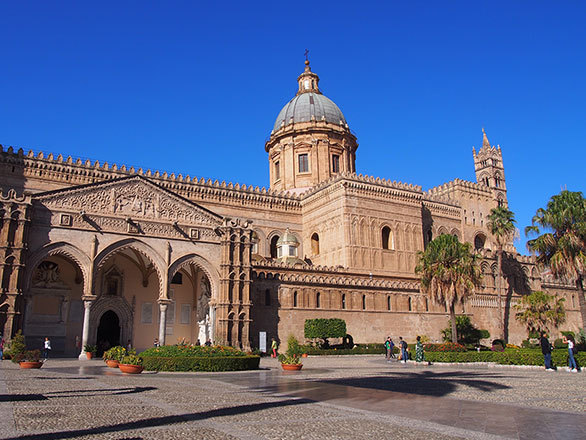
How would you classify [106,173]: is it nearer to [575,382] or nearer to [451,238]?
[451,238]

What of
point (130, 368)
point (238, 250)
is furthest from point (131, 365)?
point (238, 250)

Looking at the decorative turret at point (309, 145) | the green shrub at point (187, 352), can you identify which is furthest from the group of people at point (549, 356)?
the decorative turret at point (309, 145)

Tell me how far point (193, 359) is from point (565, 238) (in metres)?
22.7

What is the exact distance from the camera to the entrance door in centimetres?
3158

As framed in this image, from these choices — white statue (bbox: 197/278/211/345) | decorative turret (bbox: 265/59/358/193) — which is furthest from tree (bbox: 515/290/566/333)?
white statue (bbox: 197/278/211/345)

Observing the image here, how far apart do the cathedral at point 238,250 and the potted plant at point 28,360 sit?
219 inches

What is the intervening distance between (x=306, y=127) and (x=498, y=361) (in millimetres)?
32430

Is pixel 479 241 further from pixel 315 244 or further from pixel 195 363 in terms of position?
pixel 195 363

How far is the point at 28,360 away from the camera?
19328 mm

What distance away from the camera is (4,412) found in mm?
8445

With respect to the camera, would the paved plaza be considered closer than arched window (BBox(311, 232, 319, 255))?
Yes

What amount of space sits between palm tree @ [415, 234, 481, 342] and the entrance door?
18707 mm

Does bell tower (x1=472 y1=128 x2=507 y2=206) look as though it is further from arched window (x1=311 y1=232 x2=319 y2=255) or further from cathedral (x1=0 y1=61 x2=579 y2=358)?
arched window (x1=311 y1=232 x2=319 y2=255)

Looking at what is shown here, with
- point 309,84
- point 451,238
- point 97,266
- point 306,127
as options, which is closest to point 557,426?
point 97,266
